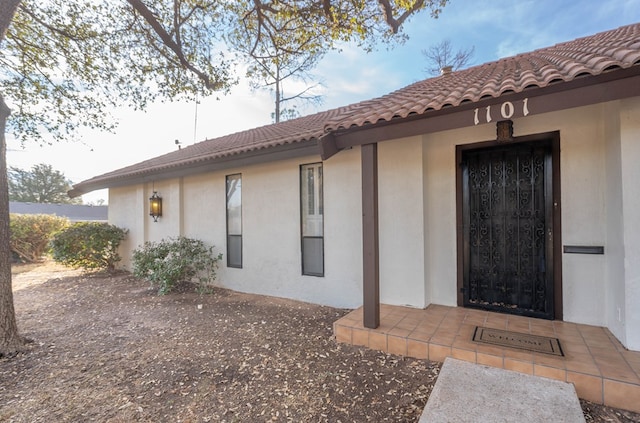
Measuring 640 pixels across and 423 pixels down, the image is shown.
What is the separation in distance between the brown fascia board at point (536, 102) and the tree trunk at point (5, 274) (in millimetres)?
4083

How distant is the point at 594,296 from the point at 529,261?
0.71 meters

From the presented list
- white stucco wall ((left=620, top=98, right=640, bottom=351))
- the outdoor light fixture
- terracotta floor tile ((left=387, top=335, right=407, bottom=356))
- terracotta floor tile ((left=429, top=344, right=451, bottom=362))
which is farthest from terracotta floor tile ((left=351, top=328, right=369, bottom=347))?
the outdoor light fixture

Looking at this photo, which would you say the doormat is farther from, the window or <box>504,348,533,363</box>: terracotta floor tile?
the window

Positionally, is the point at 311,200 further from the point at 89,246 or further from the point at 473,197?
the point at 89,246

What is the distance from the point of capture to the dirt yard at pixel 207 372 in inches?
95.9

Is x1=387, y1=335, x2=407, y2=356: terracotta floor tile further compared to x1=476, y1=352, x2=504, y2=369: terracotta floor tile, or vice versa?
x1=387, y1=335, x2=407, y2=356: terracotta floor tile

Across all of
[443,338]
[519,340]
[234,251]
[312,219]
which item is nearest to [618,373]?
[519,340]

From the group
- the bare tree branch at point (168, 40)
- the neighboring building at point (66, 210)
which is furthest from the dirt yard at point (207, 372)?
the neighboring building at point (66, 210)

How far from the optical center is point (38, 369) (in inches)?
128

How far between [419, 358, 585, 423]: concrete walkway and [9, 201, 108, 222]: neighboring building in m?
28.4

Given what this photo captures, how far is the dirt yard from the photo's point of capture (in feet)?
7.99

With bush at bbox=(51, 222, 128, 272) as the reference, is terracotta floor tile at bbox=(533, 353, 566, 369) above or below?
below

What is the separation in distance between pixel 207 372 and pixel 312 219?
3.00m

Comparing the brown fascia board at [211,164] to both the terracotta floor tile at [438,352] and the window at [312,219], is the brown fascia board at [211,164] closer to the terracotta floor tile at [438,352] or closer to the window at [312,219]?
the window at [312,219]
